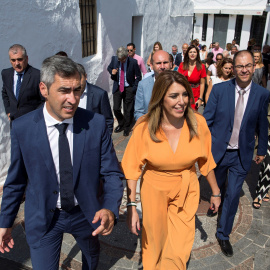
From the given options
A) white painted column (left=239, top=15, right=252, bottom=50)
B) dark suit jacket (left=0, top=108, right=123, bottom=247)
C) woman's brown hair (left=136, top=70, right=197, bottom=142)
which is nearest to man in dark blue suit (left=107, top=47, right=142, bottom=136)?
woman's brown hair (left=136, top=70, right=197, bottom=142)

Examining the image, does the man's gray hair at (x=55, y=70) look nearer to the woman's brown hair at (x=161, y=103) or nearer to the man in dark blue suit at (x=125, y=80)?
the woman's brown hair at (x=161, y=103)

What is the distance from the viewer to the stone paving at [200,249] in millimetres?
3658

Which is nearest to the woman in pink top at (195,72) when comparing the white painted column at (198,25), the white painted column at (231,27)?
the white painted column at (231,27)

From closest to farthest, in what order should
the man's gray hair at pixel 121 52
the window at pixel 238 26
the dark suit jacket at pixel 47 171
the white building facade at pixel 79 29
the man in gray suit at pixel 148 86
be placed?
the dark suit jacket at pixel 47 171, the man in gray suit at pixel 148 86, the white building facade at pixel 79 29, the man's gray hair at pixel 121 52, the window at pixel 238 26

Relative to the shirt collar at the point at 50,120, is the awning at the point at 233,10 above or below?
above

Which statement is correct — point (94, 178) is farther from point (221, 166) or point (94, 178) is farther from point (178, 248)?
point (221, 166)

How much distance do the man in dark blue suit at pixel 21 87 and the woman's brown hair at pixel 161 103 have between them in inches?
104

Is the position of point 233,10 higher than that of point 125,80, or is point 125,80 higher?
point 233,10

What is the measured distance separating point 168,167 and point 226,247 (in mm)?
1658

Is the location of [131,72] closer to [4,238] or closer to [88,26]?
[88,26]

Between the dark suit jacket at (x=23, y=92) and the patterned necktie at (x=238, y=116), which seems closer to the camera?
the patterned necktie at (x=238, y=116)

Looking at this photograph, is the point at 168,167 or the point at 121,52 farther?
the point at 121,52

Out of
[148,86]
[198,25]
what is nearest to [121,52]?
[148,86]

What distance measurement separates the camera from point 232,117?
12.1ft
